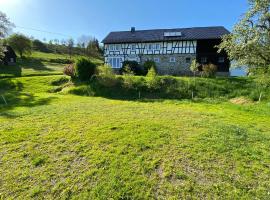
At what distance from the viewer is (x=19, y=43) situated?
48812 millimetres

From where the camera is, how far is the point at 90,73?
22641 millimetres

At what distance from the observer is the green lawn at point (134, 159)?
196 inches

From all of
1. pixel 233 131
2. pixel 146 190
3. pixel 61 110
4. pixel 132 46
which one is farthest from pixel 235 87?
pixel 132 46

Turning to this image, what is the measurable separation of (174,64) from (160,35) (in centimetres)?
500

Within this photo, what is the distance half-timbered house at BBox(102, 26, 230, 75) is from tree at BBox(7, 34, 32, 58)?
21670mm

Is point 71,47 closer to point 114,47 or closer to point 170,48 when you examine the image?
point 114,47

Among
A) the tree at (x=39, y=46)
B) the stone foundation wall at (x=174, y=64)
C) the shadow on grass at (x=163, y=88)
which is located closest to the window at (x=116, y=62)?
the stone foundation wall at (x=174, y=64)

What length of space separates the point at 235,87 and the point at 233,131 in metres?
12.1

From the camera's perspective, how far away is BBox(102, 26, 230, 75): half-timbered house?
31406 mm

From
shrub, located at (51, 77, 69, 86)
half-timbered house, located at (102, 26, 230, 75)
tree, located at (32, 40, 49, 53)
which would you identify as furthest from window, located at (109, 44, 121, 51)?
tree, located at (32, 40, 49, 53)

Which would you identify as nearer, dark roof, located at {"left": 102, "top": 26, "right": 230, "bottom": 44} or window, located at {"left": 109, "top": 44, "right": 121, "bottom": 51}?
dark roof, located at {"left": 102, "top": 26, "right": 230, "bottom": 44}

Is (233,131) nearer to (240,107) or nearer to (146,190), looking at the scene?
(146,190)

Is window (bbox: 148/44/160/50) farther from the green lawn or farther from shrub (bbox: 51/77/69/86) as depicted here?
the green lawn

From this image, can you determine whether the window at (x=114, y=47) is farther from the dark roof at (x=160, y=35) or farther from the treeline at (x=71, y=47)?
the treeline at (x=71, y=47)
